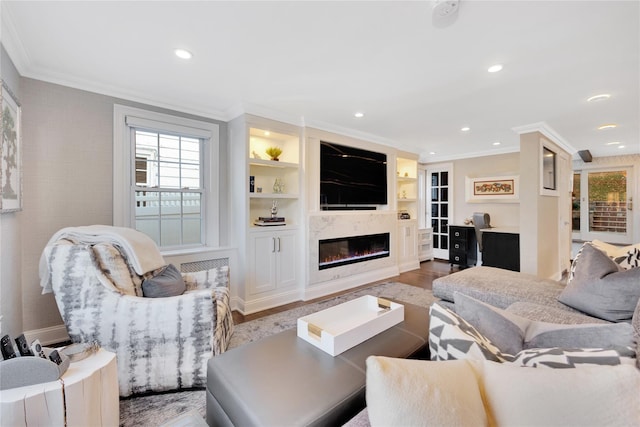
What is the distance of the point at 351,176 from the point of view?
4234mm

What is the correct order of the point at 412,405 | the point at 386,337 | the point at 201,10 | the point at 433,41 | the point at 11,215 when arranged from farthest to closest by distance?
the point at 11,215, the point at 433,41, the point at 201,10, the point at 386,337, the point at 412,405

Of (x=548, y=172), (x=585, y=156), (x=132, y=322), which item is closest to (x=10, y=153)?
(x=132, y=322)

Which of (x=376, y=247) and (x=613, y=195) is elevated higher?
(x=613, y=195)

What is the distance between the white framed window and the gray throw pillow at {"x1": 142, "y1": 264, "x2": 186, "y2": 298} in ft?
3.45

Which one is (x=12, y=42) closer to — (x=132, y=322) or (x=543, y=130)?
(x=132, y=322)

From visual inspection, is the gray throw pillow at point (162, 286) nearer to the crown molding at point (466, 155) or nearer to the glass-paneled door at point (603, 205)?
the crown molding at point (466, 155)

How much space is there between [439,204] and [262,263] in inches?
183

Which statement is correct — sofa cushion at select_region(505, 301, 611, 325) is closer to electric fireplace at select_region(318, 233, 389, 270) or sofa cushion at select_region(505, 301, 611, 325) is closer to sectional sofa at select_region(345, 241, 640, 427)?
Result: sectional sofa at select_region(345, 241, 640, 427)

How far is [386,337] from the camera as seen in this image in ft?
4.52

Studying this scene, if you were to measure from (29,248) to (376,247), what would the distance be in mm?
4146

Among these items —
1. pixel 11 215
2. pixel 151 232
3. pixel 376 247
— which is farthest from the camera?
pixel 376 247

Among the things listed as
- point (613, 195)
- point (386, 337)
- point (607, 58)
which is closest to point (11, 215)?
point (386, 337)

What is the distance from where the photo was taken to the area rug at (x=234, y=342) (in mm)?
1607

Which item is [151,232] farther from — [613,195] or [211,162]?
[613,195]
